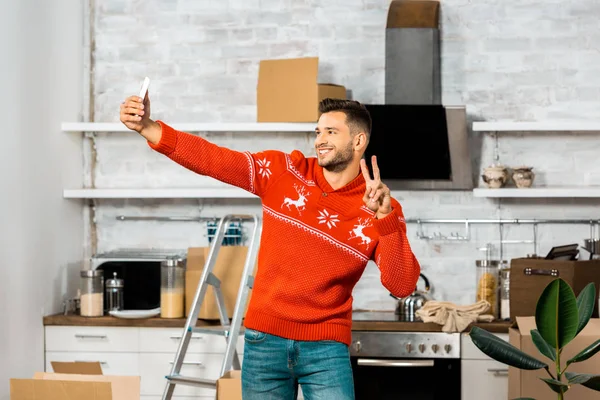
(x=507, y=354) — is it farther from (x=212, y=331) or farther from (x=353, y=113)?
(x=212, y=331)

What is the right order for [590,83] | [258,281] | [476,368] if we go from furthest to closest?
[590,83] → [476,368] → [258,281]

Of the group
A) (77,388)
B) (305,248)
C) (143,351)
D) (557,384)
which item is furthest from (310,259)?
(143,351)

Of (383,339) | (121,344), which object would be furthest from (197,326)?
(383,339)

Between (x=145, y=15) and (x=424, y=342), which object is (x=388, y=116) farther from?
(x=145, y=15)

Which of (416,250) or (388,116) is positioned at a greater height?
(388,116)

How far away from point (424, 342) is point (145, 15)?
7.69ft

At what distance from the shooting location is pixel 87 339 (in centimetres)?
454

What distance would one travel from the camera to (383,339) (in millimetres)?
4316

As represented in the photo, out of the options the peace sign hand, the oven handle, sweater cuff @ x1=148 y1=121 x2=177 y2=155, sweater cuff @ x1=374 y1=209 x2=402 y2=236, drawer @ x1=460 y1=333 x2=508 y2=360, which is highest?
sweater cuff @ x1=148 y1=121 x2=177 y2=155

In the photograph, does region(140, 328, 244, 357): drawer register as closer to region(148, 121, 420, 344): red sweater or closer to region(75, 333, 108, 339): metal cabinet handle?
region(75, 333, 108, 339): metal cabinet handle

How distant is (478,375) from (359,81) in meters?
1.68

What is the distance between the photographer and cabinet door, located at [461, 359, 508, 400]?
14.1 feet

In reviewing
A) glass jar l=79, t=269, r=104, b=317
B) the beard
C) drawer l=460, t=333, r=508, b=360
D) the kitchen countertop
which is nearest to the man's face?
the beard

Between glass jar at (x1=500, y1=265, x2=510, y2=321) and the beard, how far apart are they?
1912 mm
